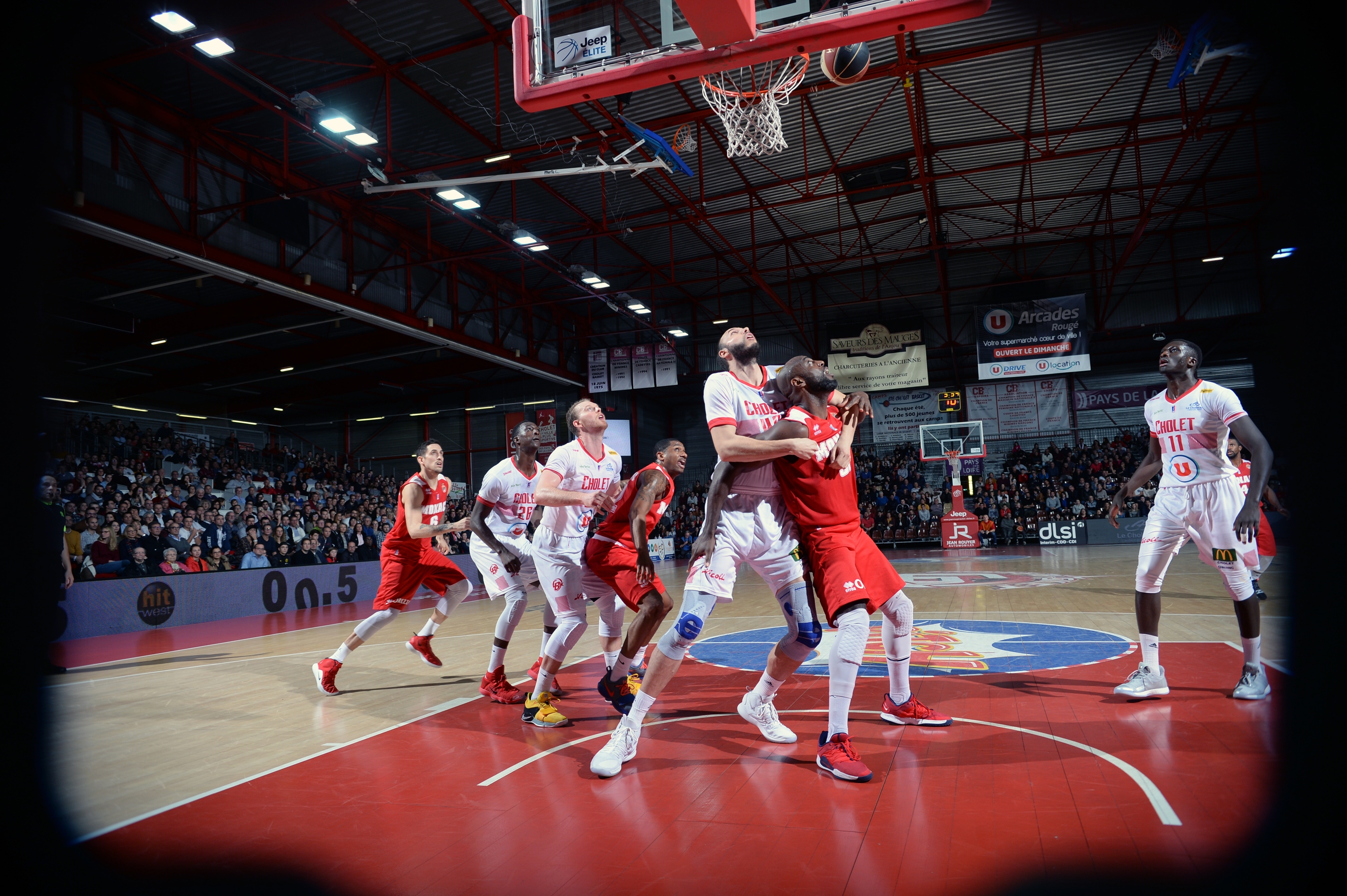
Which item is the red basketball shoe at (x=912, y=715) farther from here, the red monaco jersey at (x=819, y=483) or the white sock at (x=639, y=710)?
the white sock at (x=639, y=710)

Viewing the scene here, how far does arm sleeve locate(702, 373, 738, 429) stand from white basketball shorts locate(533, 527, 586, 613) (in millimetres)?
1737

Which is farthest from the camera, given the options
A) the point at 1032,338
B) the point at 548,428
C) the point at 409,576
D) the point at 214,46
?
the point at 548,428

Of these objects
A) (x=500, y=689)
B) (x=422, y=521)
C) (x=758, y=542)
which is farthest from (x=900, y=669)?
(x=422, y=521)

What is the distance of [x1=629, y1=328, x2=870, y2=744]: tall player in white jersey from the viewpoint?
4.24 metres

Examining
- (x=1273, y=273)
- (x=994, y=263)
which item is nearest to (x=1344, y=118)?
(x=1273, y=273)

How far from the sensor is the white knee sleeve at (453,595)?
23.3 ft

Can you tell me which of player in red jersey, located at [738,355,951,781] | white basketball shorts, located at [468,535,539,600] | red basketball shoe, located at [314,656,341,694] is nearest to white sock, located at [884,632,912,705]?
player in red jersey, located at [738,355,951,781]

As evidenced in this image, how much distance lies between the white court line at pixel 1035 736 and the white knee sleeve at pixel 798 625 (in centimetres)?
92

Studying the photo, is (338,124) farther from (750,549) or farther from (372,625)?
(750,549)

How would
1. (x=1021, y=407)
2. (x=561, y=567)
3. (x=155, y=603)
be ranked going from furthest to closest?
(x=1021, y=407)
(x=155, y=603)
(x=561, y=567)

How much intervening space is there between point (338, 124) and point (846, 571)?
36.1ft

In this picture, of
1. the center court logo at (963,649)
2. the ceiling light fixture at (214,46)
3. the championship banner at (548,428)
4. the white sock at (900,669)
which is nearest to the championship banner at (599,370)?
the championship banner at (548,428)

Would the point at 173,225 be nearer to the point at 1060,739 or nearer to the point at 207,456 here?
the point at 207,456

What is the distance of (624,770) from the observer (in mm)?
4102
